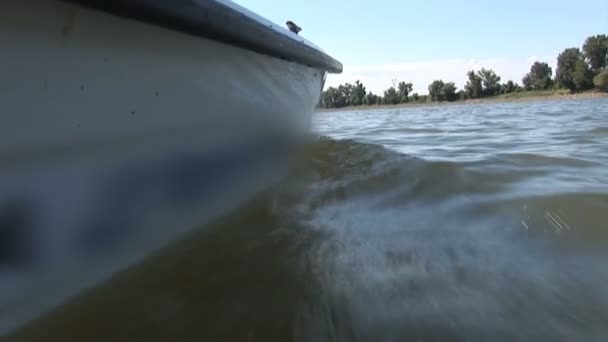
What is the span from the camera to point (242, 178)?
67.0 inches

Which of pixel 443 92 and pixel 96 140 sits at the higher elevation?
pixel 96 140

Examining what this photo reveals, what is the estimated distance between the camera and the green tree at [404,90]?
2281 inches

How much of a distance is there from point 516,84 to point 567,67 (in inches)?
237

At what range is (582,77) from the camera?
139 ft

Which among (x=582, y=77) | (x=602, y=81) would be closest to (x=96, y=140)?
(x=602, y=81)

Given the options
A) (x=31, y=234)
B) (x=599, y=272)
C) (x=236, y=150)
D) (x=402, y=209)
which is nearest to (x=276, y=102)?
(x=236, y=150)

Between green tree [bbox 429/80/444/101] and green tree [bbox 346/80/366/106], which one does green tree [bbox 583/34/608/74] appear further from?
green tree [bbox 346/80/366/106]

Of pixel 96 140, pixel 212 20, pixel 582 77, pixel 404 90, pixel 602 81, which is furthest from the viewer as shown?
pixel 404 90

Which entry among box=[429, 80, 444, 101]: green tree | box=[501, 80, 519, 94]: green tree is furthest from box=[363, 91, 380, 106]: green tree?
box=[501, 80, 519, 94]: green tree

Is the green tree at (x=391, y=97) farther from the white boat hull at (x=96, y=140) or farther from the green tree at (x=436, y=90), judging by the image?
the white boat hull at (x=96, y=140)

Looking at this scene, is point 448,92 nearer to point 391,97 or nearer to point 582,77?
point 391,97

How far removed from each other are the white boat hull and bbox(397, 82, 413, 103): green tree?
59.6 metres

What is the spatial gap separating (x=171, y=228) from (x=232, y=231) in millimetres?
298

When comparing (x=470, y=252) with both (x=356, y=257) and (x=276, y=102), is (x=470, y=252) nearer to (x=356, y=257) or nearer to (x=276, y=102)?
(x=356, y=257)
